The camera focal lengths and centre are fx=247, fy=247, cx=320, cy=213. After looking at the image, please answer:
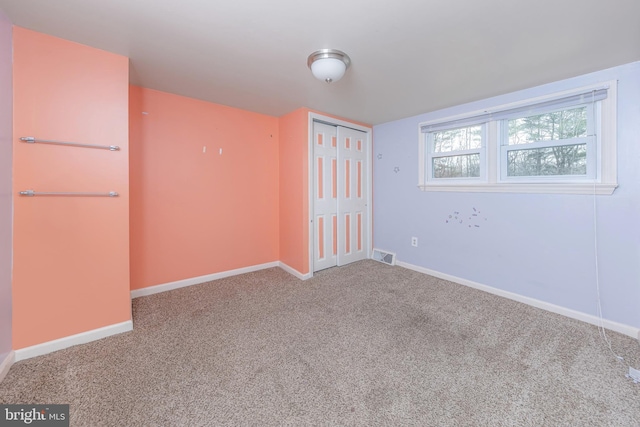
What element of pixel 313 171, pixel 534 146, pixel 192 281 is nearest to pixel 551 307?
pixel 534 146

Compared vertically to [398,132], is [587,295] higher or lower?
lower

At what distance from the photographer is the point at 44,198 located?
1.72 m

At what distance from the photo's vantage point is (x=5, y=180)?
1.55 meters

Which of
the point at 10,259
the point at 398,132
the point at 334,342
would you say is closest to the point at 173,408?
the point at 334,342

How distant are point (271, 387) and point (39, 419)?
3.79ft

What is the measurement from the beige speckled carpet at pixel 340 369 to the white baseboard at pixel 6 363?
3 centimetres

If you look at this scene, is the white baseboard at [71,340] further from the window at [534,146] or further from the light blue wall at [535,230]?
the window at [534,146]

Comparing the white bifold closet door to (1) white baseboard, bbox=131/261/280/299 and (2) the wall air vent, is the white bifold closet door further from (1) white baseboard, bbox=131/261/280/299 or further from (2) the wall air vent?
(1) white baseboard, bbox=131/261/280/299

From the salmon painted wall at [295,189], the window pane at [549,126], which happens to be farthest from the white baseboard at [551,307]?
the salmon painted wall at [295,189]

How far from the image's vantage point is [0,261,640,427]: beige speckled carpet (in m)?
1.28

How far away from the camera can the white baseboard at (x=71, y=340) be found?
1.67 metres

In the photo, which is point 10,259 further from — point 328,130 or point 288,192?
point 328,130

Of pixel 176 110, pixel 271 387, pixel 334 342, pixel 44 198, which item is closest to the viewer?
pixel 271 387

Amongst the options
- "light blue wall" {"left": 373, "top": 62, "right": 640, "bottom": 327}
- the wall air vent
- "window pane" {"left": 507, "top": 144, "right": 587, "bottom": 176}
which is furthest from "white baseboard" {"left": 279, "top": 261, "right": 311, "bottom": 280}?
"window pane" {"left": 507, "top": 144, "right": 587, "bottom": 176}
